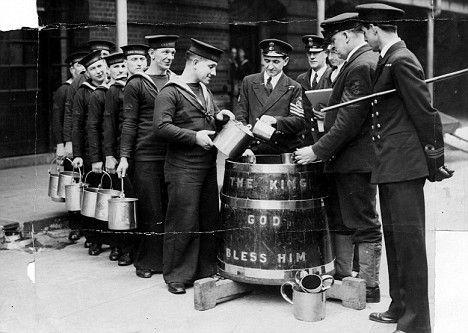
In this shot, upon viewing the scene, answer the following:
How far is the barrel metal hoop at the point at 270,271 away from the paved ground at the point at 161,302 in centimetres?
25

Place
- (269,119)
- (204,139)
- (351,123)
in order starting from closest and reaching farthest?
1. (351,123)
2. (204,139)
3. (269,119)

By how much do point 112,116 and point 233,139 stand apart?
1.62m

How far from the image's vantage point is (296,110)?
5.73 m

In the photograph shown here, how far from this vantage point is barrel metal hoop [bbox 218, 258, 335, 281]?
4641 millimetres

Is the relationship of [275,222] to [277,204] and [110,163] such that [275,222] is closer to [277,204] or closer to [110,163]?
[277,204]

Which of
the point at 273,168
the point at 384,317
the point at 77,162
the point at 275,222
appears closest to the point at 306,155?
the point at 273,168

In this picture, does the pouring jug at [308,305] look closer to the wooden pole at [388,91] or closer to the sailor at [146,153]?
the wooden pole at [388,91]

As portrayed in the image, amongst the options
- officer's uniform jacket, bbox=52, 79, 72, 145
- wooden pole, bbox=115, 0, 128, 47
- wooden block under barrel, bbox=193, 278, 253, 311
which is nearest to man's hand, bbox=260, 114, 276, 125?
wooden block under barrel, bbox=193, 278, 253, 311

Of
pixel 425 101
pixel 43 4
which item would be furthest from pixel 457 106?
pixel 43 4

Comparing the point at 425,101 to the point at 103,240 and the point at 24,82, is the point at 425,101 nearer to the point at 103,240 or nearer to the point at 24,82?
the point at 103,240

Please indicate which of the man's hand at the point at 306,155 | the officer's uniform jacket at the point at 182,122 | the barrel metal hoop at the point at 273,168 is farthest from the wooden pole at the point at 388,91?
the officer's uniform jacket at the point at 182,122

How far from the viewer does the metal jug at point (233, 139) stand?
15.9 feet

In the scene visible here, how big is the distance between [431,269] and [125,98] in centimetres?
301

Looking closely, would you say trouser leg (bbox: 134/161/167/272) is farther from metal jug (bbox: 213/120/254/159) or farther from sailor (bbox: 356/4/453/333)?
sailor (bbox: 356/4/453/333)
